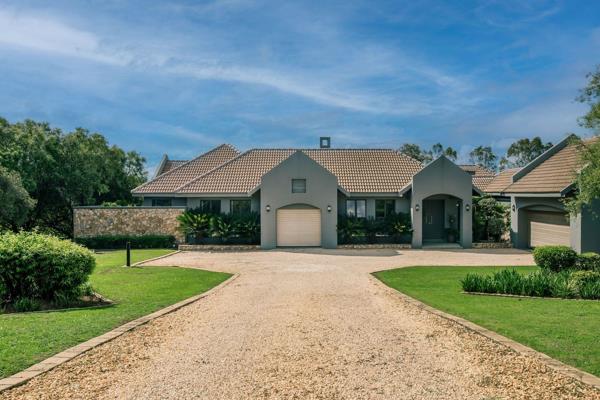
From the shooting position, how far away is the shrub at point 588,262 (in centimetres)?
1511

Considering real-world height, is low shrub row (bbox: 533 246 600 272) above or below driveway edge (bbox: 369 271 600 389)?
above

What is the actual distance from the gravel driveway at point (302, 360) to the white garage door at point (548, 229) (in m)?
16.0

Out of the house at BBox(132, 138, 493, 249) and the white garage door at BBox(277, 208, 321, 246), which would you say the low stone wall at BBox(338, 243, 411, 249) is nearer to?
the house at BBox(132, 138, 493, 249)

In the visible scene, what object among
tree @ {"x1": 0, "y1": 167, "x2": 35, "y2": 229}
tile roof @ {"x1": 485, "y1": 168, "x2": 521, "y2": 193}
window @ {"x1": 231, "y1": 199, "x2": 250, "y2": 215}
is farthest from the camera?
tile roof @ {"x1": 485, "y1": 168, "x2": 521, "y2": 193}

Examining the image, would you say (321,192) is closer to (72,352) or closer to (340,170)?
(340,170)

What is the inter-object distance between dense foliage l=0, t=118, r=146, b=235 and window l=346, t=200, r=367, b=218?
1906cm

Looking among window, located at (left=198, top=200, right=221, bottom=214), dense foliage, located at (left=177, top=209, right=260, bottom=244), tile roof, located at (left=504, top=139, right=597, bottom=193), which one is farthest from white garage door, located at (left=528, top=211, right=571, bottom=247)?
window, located at (left=198, top=200, right=221, bottom=214)

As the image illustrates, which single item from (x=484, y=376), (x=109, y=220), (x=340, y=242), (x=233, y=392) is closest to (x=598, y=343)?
(x=484, y=376)

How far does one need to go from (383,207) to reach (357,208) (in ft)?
5.49

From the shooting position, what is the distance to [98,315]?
985cm

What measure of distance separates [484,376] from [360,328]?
9.85 ft

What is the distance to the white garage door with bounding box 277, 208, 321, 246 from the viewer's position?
1128 inches

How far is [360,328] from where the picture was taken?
363 inches

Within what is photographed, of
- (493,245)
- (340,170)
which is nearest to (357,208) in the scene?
(340,170)
